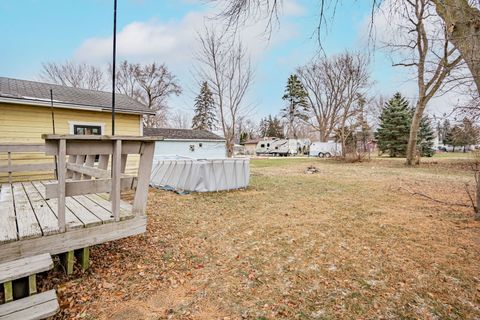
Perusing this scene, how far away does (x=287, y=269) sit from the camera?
2.57 m

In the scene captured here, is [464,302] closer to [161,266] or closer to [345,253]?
[345,253]

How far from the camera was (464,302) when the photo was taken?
2010mm

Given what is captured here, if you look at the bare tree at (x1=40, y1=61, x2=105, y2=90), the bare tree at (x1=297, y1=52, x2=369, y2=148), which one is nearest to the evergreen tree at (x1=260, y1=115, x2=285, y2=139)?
the bare tree at (x1=297, y1=52, x2=369, y2=148)

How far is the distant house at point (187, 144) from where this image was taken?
1860cm

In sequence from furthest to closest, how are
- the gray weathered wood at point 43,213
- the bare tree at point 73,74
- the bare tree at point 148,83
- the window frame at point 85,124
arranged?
the bare tree at point 148,83
the bare tree at point 73,74
the window frame at point 85,124
the gray weathered wood at point 43,213

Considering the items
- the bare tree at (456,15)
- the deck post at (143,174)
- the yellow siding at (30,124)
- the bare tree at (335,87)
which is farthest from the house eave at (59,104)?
the bare tree at (335,87)

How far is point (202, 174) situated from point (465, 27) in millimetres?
5820

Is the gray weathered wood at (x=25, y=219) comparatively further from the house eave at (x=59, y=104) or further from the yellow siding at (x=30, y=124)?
the house eave at (x=59, y=104)

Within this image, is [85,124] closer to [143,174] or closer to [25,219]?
[25,219]

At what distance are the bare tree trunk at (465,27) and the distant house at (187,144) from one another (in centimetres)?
1630

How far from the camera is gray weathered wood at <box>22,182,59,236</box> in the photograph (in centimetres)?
202

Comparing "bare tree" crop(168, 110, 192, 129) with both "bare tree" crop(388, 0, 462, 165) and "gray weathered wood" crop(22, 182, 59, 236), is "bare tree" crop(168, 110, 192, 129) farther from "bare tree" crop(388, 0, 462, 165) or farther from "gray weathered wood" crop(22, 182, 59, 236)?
"gray weathered wood" crop(22, 182, 59, 236)

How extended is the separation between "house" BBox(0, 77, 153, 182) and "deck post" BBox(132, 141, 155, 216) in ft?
16.3

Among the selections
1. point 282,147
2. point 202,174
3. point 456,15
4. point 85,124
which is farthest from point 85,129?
point 282,147
